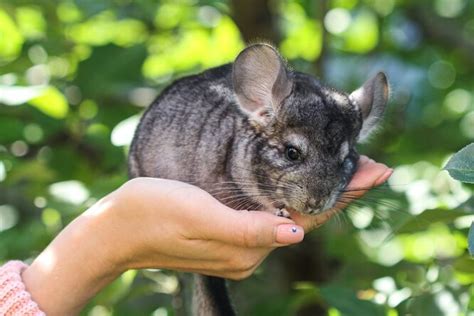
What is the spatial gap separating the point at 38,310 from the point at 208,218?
0.48 meters

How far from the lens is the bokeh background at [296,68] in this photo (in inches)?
93.2

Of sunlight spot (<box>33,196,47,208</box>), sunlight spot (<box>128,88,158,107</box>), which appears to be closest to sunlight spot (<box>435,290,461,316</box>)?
sunlight spot (<box>33,196,47,208</box>)

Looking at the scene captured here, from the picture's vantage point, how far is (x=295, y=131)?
2.16 meters

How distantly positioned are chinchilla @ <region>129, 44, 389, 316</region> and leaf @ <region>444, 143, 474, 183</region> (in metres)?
0.54

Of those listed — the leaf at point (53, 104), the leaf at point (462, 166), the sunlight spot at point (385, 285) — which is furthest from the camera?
the leaf at point (53, 104)

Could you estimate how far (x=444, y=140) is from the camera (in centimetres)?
309

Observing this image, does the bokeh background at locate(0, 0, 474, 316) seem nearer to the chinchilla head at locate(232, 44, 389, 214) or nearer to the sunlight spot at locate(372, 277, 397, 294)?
the sunlight spot at locate(372, 277, 397, 294)

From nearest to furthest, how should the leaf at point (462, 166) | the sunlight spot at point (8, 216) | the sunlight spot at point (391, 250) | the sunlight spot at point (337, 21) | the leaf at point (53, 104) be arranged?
the leaf at point (462, 166) → the leaf at point (53, 104) → the sunlight spot at point (8, 216) → the sunlight spot at point (391, 250) → the sunlight spot at point (337, 21)

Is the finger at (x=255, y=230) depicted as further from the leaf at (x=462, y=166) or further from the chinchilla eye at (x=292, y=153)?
the leaf at (x=462, y=166)

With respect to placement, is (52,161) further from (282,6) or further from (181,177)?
(282,6)

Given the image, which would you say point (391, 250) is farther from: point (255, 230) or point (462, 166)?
point (462, 166)

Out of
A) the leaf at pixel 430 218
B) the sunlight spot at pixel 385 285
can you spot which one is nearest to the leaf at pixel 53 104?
the sunlight spot at pixel 385 285

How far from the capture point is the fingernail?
6.25 feet

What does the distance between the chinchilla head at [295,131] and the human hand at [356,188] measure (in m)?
0.03
